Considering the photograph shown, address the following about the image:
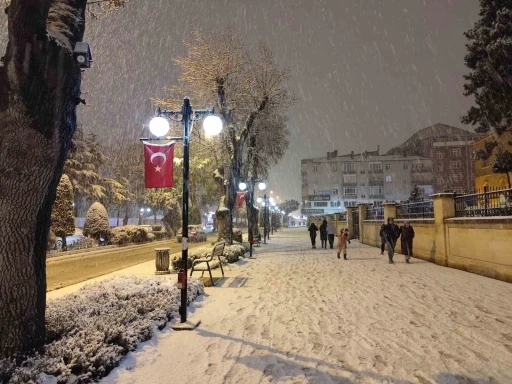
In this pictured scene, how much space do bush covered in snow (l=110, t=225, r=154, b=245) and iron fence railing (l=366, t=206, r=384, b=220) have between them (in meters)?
19.2

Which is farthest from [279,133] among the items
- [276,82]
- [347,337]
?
[347,337]

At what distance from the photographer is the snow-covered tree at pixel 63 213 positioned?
25250 mm

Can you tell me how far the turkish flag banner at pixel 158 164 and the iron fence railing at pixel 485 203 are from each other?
9.44 m

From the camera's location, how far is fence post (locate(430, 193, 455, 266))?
1497 cm

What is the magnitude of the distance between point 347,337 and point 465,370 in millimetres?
1801

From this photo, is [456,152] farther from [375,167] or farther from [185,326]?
[185,326]

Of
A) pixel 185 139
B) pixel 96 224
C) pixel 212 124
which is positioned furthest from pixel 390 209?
pixel 96 224

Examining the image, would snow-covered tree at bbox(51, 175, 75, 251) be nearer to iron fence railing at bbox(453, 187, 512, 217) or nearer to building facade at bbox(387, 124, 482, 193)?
iron fence railing at bbox(453, 187, 512, 217)

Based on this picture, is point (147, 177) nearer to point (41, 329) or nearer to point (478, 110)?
point (41, 329)

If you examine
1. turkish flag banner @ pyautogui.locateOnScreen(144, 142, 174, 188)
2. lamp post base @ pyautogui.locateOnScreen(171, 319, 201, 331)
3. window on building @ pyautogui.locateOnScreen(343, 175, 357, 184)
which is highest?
window on building @ pyautogui.locateOnScreen(343, 175, 357, 184)

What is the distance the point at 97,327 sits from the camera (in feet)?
18.6

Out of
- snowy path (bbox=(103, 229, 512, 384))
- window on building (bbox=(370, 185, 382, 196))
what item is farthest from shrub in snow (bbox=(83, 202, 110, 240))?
window on building (bbox=(370, 185, 382, 196))

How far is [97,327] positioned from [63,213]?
22.2 metres

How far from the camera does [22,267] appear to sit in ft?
15.1
